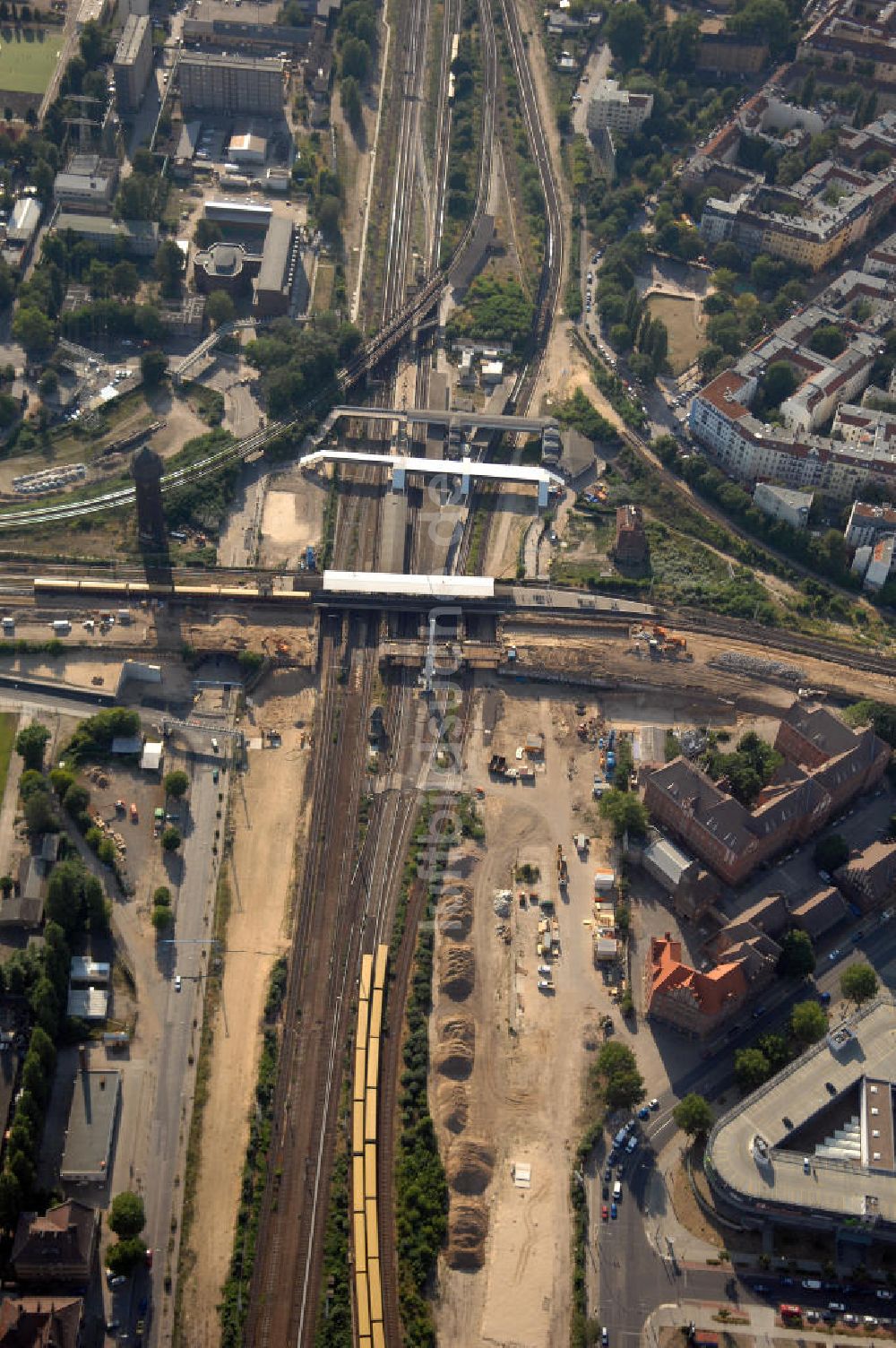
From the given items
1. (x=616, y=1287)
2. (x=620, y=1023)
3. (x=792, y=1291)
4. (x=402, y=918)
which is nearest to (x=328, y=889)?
(x=402, y=918)

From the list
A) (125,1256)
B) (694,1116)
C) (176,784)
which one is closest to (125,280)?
(176,784)

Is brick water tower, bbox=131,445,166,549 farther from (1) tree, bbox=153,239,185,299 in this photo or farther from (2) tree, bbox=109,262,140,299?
(1) tree, bbox=153,239,185,299

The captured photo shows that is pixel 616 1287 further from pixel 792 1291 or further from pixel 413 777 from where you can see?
pixel 413 777

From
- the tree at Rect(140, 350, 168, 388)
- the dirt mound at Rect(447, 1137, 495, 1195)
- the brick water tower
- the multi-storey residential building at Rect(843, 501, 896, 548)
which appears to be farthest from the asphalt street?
the tree at Rect(140, 350, 168, 388)

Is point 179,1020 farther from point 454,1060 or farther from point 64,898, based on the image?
point 454,1060

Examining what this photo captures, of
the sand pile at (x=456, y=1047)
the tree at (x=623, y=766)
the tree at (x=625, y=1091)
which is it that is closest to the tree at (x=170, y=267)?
the tree at (x=623, y=766)
